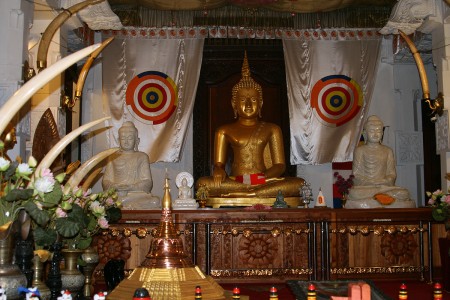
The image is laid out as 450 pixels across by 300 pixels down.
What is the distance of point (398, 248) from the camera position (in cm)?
601

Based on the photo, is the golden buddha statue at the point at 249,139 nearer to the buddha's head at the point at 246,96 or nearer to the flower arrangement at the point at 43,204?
the buddha's head at the point at 246,96

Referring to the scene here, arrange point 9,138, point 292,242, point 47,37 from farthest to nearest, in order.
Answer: point 292,242, point 47,37, point 9,138

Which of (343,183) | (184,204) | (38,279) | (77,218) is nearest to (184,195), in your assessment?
(184,204)

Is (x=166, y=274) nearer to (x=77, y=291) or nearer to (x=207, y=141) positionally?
(x=77, y=291)

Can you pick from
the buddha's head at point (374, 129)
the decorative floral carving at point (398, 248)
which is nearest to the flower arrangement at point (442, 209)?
the decorative floral carving at point (398, 248)

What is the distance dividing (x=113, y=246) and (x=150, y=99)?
274 centimetres

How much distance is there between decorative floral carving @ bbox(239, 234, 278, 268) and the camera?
19.6ft

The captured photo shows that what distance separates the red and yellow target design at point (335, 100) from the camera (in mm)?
8281

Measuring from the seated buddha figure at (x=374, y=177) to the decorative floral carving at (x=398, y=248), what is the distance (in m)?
0.65

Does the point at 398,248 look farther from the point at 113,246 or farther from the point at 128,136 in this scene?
the point at 128,136

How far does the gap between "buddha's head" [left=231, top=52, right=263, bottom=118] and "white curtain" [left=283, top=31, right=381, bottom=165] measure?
55 cm

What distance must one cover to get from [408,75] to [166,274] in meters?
6.45

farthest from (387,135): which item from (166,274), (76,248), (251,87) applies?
(166,274)

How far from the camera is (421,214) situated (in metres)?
6.02
